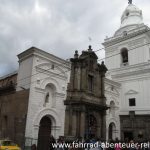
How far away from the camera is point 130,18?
127 feet

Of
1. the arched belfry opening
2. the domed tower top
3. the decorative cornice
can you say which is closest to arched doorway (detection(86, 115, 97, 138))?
the arched belfry opening

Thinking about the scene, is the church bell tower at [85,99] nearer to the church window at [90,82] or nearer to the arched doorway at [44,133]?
the church window at [90,82]

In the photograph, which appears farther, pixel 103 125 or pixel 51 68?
pixel 103 125

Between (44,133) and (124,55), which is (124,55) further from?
(44,133)

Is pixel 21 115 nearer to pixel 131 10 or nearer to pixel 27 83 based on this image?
pixel 27 83

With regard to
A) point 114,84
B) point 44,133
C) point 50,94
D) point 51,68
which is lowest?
point 44,133

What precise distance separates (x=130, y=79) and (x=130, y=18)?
1160 centimetres

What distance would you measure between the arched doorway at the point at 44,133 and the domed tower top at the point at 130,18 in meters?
21.1

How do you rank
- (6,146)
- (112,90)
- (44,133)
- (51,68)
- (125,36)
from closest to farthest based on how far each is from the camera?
(6,146) → (44,133) → (51,68) → (112,90) → (125,36)

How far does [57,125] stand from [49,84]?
4.08 m

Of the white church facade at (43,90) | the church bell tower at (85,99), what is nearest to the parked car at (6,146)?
the white church facade at (43,90)

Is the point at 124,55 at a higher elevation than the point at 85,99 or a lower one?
higher

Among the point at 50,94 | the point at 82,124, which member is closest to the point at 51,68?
the point at 50,94

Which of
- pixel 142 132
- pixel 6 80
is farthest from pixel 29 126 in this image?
pixel 142 132
